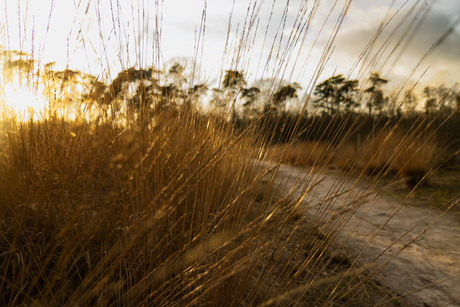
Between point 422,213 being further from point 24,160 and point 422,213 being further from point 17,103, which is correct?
point 17,103

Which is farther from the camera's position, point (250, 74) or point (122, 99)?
point (122, 99)

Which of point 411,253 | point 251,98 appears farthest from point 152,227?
point 411,253

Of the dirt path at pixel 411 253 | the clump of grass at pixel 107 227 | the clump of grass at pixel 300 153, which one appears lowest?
the dirt path at pixel 411 253

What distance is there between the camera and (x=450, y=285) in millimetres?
1418

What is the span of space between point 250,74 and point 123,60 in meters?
0.69

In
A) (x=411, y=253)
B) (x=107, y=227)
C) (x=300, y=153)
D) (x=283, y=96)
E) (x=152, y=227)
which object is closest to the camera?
(x=152, y=227)

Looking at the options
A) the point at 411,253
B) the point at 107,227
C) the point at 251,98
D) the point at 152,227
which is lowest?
the point at 411,253

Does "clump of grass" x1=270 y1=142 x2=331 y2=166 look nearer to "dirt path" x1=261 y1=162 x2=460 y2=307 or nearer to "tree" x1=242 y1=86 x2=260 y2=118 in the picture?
"dirt path" x1=261 y1=162 x2=460 y2=307

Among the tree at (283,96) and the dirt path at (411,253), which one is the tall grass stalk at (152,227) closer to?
the tree at (283,96)

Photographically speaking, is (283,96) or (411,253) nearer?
(283,96)

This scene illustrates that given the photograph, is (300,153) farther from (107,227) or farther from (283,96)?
(107,227)

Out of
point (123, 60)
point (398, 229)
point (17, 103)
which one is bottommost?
point (398, 229)

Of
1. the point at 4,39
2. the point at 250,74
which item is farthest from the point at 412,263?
the point at 4,39

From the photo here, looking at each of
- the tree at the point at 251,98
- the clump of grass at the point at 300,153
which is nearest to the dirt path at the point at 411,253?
the clump of grass at the point at 300,153
